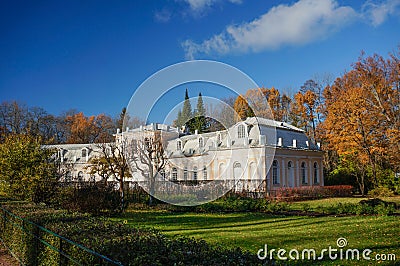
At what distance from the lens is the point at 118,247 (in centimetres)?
399

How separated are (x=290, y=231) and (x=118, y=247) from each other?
7.88 m

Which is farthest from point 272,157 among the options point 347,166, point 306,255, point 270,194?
point 306,255

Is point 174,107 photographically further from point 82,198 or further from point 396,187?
point 396,187

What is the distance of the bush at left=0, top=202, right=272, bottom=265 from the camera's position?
3482mm

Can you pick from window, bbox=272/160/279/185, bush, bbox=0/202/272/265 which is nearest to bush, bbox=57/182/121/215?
bush, bbox=0/202/272/265

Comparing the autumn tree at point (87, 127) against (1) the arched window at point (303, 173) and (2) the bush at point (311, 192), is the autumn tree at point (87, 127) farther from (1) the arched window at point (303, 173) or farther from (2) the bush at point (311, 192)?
(2) the bush at point (311, 192)

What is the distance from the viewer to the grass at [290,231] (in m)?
8.52

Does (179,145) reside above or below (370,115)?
below
